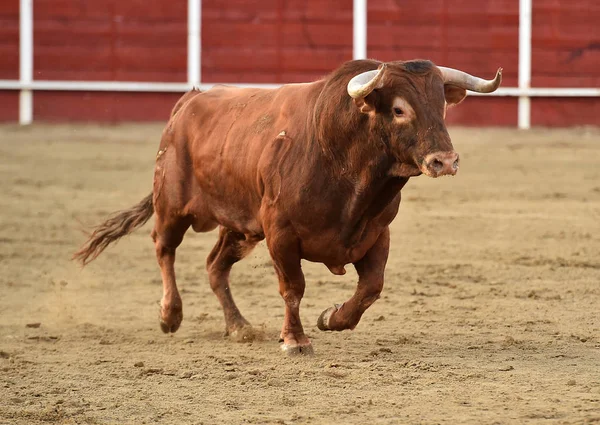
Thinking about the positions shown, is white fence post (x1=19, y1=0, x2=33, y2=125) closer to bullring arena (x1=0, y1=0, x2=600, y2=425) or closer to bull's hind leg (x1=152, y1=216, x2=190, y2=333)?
bullring arena (x1=0, y1=0, x2=600, y2=425)

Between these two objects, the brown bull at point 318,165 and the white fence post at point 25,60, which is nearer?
the brown bull at point 318,165

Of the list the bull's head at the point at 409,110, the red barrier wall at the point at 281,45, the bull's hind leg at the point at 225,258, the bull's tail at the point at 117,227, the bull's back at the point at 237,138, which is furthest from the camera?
the red barrier wall at the point at 281,45

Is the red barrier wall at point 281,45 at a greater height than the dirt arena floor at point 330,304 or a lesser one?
greater

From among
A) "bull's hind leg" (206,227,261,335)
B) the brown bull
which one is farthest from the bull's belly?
"bull's hind leg" (206,227,261,335)

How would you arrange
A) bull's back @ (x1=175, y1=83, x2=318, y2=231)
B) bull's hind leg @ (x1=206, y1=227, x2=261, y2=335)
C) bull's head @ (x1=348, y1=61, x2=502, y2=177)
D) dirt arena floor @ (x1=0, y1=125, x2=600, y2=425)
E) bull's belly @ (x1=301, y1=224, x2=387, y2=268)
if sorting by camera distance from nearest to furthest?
dirt arena floor @ (x1=0, y1=125, x2=600, y2=425) → bull's head @ (x1=348, y1=61, x2=502, y2=177) → bull's belly @ (x1=301, y1=224, x2=387, y2=268) → bull's back @ (x1=175, y1=83, x2=318, y2=231) → bull's hind leg @ (x1=206, y1=227, x2=261, y2=335)

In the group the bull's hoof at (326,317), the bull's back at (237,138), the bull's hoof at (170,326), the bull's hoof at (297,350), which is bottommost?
the bull's hoof at (170,326)

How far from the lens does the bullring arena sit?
4.12m

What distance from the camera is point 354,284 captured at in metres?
6.57

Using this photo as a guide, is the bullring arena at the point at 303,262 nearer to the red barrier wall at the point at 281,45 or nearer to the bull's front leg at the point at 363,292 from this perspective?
the red barrier wall at the point at 281,45

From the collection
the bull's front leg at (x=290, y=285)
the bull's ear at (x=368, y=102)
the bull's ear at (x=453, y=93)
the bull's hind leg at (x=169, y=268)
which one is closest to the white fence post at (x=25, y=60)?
the bull's hind leg at (x=169, y=268)

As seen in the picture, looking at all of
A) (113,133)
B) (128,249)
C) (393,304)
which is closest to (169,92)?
(113,133)

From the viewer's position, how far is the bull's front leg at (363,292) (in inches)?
183

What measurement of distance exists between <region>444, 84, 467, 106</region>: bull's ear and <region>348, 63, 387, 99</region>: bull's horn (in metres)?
0.34

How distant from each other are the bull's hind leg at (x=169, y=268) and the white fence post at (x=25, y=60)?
667cm
